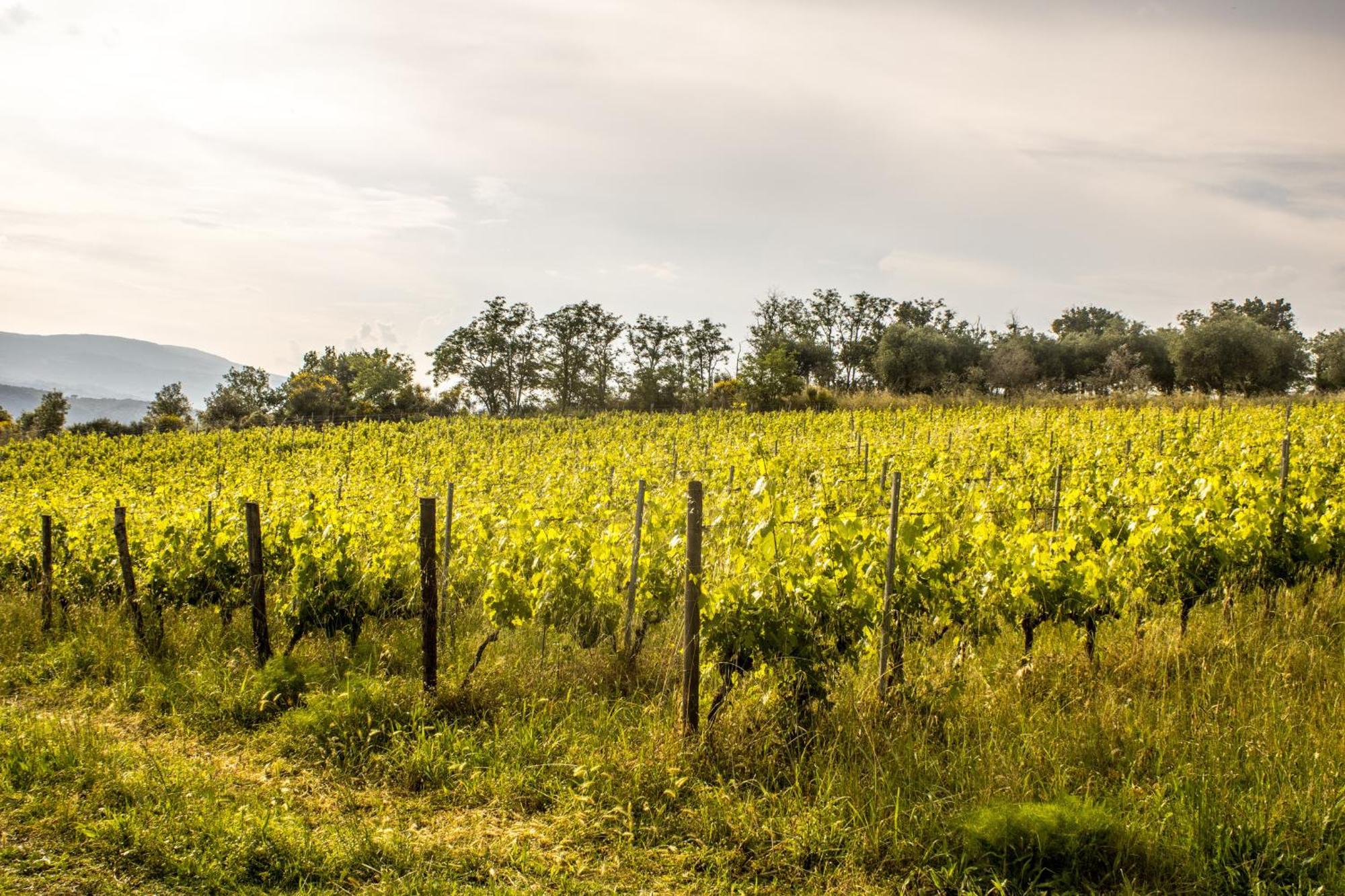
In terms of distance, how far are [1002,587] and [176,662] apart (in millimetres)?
6406

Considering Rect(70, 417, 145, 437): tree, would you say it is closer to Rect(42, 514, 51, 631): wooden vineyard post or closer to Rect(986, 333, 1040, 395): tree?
Rect(42, 514, 51, 631): wooden vineyard post

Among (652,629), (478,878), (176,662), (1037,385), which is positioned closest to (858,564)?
(652,629)

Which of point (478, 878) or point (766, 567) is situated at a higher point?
point (766, 567)

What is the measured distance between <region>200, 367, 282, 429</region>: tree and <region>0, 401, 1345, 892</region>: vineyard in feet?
145

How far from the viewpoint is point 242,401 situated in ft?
205

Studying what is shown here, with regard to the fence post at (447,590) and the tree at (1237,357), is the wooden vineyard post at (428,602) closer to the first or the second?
the fence post at (447,590)

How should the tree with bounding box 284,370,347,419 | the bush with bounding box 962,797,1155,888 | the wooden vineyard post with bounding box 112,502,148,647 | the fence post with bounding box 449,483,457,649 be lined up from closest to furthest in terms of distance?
the bush with bounding box 962,797,1155,888 < the fence post with bounding box 449,483,457,649 < the wooden vineyard post with bounding box 112,502,148,647 < the tree with bounding box 284,370,347,419

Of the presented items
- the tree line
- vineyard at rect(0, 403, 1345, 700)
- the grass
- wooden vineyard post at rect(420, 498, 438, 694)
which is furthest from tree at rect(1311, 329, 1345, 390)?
wooden vineyard post at rect(420, 498, 438, 694)

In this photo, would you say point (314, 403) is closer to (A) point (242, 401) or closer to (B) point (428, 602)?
(A) point (242, 401)

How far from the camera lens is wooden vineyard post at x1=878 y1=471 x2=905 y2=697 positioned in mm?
4668

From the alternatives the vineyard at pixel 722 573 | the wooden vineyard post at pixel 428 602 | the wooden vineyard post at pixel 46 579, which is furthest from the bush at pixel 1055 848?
the wooden vineyard post at pixel 46 579

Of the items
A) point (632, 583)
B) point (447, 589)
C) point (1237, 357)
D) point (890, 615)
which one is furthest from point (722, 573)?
point (1237, 357)

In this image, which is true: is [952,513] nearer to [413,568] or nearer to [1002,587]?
[1002,587]

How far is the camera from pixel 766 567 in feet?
15.1
